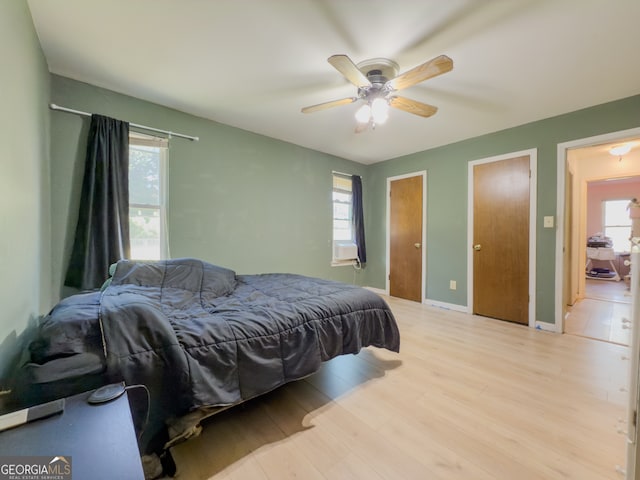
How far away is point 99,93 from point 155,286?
185 centimetres

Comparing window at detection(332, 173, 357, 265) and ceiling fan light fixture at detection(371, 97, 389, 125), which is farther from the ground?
ceiling fan light fixture at detection(371, 97, 389, 125)

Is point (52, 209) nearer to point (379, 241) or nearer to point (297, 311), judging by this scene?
point (297, 311)

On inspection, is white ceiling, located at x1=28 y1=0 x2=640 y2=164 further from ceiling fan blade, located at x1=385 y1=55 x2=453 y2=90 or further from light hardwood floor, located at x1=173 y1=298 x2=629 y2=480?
light hardwood floor, located at x1=173 y1=298 x2=629 y2=480

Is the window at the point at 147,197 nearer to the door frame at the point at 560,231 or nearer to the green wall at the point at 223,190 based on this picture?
the green wall at the point at 223,190

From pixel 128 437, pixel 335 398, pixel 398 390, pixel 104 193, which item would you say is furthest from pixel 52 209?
pixel 398 390

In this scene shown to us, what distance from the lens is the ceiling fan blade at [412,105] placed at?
2162 millimetres

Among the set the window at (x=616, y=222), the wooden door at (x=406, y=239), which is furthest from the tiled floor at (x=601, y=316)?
the window at (x=616, y=222)

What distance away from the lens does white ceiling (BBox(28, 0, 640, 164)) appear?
1.57 m

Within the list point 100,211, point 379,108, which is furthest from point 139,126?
point 379,108

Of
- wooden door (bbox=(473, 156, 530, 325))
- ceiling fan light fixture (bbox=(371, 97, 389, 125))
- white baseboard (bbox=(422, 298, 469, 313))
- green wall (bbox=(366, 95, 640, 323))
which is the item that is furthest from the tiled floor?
ceiling fan light fixture (bbox=(371, 97, 389, 125))

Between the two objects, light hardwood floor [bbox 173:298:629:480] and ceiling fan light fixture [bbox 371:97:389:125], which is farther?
ceiling fan light fixture [bbox 371:97:389:125]

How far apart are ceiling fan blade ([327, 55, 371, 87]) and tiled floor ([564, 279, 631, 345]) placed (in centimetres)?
264

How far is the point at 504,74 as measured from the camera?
217 centimetres

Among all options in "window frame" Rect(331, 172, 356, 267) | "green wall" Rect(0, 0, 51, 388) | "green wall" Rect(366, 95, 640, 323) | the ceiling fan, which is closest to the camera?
"green wall" Rect(0, 0, 51, 388)
